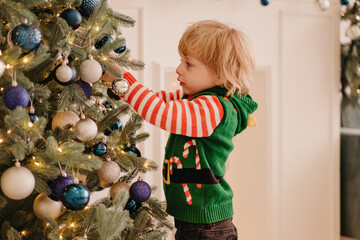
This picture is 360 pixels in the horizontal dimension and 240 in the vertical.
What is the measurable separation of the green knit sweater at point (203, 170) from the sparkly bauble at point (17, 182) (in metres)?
0.58

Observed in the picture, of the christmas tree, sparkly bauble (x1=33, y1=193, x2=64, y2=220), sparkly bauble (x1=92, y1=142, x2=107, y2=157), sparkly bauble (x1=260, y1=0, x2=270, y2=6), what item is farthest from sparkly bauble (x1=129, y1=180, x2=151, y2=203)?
sparkly bauble (x1=260, y1=0, x2=270, y2=6)

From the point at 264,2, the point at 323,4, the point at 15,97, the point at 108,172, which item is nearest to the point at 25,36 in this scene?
the point at 15,97

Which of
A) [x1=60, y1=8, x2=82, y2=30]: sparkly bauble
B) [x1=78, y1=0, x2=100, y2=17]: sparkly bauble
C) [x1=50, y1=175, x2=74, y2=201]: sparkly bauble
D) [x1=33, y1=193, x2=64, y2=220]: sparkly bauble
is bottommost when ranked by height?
[x1=33, y1=193, x2=64, y2=220]: sparkly bauble

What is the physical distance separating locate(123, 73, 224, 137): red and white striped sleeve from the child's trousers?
1.05 feet

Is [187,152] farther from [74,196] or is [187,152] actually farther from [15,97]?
[15,97]

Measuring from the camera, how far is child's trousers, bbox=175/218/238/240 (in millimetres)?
1439

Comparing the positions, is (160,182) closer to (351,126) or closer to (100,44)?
(100,44)

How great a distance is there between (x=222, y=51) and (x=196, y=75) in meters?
0.12

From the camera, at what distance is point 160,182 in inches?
92.0

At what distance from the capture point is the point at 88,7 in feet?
3.97

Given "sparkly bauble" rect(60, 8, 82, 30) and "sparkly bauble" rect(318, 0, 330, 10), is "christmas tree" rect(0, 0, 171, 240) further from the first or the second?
"sparkly bauble" rect(318, 0, 330, 10)

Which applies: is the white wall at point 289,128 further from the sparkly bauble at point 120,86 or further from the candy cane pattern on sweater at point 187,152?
the sparkly bauble at point 120,86

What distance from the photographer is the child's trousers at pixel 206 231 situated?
144cm

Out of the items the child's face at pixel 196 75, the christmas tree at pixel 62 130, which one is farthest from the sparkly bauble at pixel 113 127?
the child's face at pixel 196 75
